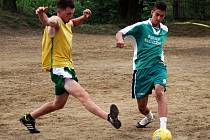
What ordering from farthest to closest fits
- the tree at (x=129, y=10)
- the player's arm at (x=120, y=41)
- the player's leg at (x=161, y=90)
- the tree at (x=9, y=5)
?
the tree at (x=129, y=10) → the tree at (x=9, y=5) → the player's leg at (x=161, y=90) → the player's arm at (x=120, y=41)

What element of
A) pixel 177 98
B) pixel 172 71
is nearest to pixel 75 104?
pixel 177 98

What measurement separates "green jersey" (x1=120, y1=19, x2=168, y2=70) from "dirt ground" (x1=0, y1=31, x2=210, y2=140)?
0.98 metres

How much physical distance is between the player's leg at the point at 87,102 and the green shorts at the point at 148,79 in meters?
0.90

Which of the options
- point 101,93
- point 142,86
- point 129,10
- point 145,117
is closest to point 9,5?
point 129,10

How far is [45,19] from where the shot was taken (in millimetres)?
6727

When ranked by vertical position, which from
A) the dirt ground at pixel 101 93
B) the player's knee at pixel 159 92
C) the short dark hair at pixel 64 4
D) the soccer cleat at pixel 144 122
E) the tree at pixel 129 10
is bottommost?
the tree at pixel 129 10

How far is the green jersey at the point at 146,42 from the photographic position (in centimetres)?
759

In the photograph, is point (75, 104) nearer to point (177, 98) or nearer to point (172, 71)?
point (177, 98)

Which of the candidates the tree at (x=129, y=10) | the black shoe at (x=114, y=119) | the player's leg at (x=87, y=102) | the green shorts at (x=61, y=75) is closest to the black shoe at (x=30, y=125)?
the green shorts at (x=61, y=75)

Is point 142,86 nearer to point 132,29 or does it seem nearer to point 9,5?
point 132,29

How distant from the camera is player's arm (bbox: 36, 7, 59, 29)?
6.64 metres

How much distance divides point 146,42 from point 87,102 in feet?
4.22

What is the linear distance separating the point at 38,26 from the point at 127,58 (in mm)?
12448

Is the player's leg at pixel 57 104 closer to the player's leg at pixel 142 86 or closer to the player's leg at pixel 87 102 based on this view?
the player's leg at pixel 87 102
